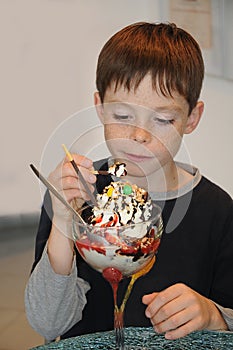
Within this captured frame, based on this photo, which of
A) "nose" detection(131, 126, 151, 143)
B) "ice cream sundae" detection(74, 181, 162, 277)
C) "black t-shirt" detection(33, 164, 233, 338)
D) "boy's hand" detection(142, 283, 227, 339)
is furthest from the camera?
"black t-shirt" detection(33, 164, 233, 338)

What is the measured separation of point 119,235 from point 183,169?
477mm

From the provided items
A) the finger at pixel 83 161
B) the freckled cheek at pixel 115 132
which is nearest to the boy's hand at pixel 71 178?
the finger at pixel 83 161

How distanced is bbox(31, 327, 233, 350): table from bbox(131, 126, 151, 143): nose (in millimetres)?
290

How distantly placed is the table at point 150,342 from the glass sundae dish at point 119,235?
0.04 m

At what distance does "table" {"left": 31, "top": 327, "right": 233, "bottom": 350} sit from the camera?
981 mm

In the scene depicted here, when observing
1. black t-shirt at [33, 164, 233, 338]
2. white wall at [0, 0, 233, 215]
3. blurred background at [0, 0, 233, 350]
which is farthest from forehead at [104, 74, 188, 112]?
white wall at [0, 0, 233, 215]

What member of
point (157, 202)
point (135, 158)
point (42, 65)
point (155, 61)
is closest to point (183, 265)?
point (157, 202)

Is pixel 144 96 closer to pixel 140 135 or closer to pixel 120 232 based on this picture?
pixel 140 135

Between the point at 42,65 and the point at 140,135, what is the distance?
1838 mm

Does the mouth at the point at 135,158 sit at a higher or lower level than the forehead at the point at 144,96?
lower

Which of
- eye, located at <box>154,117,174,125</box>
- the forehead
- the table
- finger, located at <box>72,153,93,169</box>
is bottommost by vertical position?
the table

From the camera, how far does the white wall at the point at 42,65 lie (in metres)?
2.80

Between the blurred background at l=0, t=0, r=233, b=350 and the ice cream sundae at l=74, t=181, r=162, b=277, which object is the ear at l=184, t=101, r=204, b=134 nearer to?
the ice cream sundae at l=74, t=181, r=162, b=277

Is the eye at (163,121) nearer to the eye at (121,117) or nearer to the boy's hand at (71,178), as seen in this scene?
the eye at (121,117)
